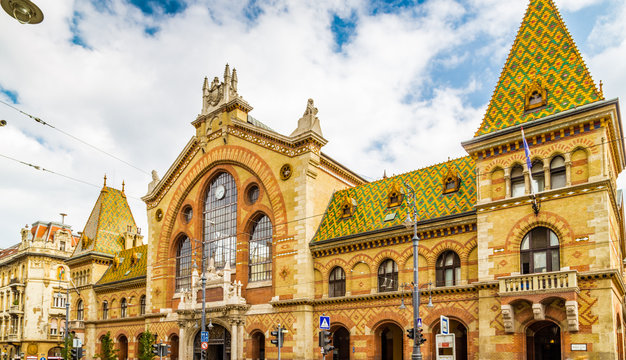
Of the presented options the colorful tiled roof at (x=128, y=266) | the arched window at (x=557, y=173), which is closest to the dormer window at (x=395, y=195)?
the arched window at (x=557, y=173)

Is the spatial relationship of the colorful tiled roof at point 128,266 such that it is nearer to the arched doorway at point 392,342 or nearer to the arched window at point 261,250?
the arched window at point 261,250

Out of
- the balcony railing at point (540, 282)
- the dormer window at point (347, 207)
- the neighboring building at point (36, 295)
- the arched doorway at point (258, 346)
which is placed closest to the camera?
the balcony railing at point (540, 282)

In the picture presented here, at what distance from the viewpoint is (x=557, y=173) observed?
27.5 metres

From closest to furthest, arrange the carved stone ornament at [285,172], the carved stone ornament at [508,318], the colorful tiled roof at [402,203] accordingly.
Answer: the carved stone ornament at [508,318]
the colorful tiled roof at [402,203]
the carved stone ornament at [285,172]

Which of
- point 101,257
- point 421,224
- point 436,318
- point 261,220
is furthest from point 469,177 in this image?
point 101,257

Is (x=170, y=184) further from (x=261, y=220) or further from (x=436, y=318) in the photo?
(x=436, y=318)

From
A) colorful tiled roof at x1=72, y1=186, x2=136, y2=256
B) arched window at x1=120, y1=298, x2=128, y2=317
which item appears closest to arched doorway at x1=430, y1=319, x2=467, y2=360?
arched window at x1=120, y1=298, x2=128, y2=317

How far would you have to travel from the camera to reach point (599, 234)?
25.4m

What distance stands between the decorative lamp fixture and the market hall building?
1640 cm

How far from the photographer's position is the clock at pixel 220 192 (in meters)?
44.7

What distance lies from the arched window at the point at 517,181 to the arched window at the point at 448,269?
506cm

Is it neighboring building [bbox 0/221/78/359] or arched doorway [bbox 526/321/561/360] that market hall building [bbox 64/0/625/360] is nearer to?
arched doorway [bbox 526/321/561/360]

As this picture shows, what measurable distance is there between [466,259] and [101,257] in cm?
3970

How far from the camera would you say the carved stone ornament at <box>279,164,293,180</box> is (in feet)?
129
